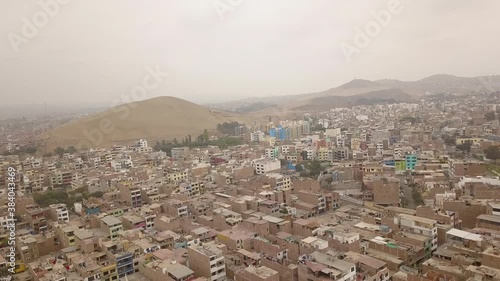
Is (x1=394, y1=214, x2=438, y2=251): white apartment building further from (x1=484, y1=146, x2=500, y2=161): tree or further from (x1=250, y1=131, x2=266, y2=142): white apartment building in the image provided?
(x1=250, y1=131, x2=266, y2=142): white apartment building

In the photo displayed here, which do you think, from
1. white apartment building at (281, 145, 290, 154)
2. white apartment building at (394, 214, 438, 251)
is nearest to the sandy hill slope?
white apartment building at (281, 145, 290, 154)

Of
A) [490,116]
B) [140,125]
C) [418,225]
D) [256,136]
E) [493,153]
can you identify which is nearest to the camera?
[418,225]

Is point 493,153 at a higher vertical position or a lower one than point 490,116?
lower

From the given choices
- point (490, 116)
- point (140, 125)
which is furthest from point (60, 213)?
point (140, 125)

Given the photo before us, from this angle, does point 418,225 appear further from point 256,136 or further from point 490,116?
point 490,116

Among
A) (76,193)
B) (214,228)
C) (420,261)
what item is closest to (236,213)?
(214,228)

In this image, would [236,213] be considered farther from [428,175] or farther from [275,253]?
[428,175]
